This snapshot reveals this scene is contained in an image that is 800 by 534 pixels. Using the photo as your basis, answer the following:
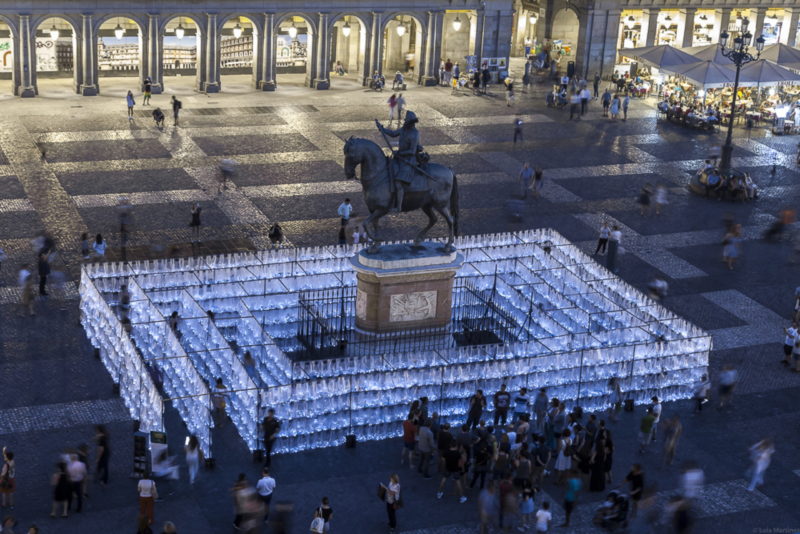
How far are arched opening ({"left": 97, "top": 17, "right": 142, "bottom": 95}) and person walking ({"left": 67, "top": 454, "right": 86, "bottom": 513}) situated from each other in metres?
39.2

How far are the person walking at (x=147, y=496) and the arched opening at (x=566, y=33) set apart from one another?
169 feet

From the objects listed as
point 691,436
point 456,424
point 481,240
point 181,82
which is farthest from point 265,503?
point 181,82

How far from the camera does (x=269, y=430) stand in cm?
2564

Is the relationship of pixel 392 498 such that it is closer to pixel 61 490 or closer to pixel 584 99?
pixel 61 490

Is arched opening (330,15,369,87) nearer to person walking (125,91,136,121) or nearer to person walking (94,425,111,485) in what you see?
person walking (125,91,136,121)

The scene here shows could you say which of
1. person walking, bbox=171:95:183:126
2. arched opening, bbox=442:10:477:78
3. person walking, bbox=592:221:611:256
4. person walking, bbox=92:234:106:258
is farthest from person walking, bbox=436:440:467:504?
arched opening, bbox=442:10:477:78

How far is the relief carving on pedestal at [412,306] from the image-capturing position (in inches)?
1208

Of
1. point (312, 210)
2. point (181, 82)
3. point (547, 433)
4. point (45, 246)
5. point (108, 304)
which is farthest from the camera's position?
point (181, 82)

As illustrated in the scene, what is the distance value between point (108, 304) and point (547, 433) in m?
10.9

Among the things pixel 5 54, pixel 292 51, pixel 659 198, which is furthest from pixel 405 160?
pixel 292 51

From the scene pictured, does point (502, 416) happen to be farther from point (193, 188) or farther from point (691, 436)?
point (193, 188)

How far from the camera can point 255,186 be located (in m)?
44.5

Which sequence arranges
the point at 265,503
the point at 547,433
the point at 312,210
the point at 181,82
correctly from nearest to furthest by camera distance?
the point at 265,503 < the point at 547,433 < the point at 312,210 < the point at 181,82

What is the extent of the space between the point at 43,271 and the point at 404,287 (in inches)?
385
